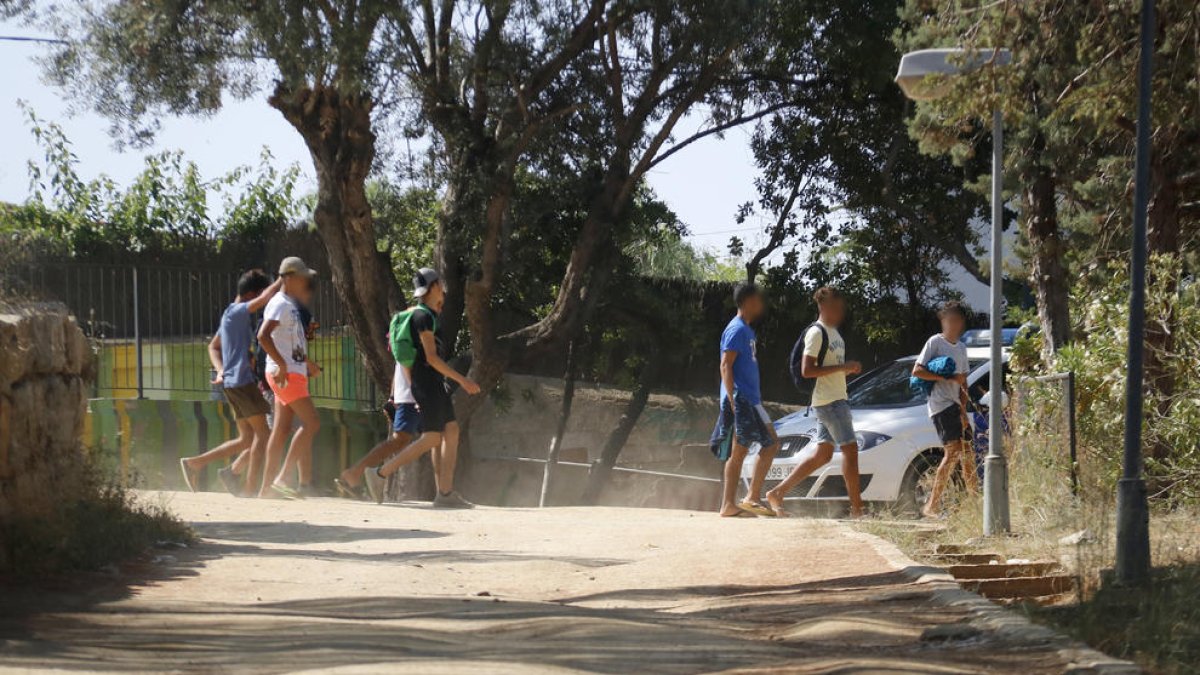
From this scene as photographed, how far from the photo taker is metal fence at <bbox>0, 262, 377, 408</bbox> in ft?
47.9

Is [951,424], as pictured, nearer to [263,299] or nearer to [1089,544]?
[1089,544]

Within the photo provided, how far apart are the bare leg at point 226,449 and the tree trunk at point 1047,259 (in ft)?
21.3

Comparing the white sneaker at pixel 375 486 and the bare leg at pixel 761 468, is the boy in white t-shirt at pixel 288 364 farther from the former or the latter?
the bare leg at pixel 761 468

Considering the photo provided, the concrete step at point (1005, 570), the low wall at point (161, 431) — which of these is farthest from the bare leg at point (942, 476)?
the low wall at point (161, 431)

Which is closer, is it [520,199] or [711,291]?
[520,199]

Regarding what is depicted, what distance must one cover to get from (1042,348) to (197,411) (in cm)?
845

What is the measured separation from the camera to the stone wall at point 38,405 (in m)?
6.91

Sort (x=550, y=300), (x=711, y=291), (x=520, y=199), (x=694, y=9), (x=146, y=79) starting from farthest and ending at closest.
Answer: (x=711, y=291), (x=550, y=300), (x=520, y=199), (x=694, y=9), (x=146, y=79)

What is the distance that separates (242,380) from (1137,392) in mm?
6748

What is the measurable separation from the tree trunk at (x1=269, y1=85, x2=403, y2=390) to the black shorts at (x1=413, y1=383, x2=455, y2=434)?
131 inches

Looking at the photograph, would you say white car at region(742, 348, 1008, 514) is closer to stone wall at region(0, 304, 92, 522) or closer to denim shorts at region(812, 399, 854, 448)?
denim shorts at region(812, 399, 854, 448)

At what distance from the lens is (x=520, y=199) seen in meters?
16.0

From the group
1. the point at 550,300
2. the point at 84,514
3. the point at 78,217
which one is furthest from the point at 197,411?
the point at 78,217

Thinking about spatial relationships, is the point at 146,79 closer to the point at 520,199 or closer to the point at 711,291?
the point at 520,199
